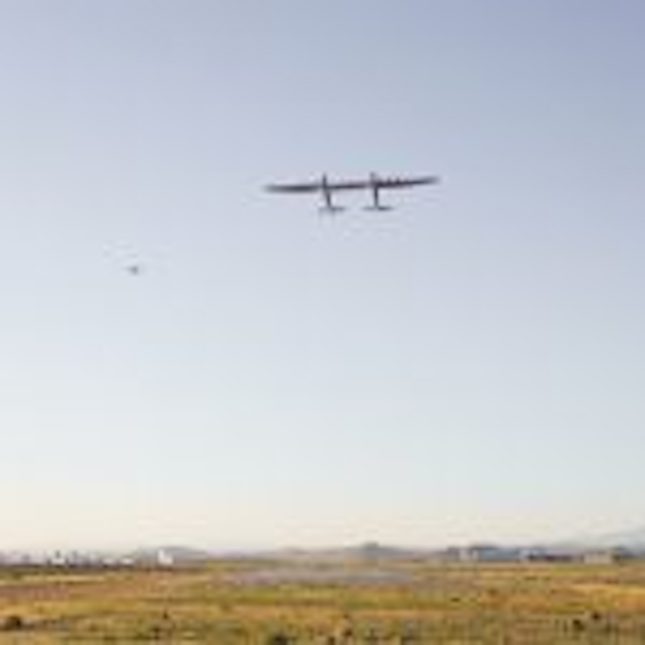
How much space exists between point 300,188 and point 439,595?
31991 millimetres

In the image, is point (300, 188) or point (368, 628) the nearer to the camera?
point (368, 628)

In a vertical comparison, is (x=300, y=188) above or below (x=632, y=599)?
above

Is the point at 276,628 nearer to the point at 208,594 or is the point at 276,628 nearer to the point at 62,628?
the point at 62,628

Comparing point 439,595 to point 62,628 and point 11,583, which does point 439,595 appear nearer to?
point 62,628

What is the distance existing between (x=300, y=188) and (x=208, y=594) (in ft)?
104

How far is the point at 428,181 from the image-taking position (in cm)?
10712

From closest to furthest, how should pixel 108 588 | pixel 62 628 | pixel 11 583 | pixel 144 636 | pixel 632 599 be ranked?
pixel 144 636 → pixel 62 628 → pixel 632 599 → pixel 108 588 → pixel 11 583

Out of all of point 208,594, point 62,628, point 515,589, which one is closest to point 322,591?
point 208,594

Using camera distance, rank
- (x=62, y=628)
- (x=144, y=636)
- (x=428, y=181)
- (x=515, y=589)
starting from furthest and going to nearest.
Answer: (x=515, y=589) → (x=428, y=181) → (x=62, y=628) → (x=144, y=636)

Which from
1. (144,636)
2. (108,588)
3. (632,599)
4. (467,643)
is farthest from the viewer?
(108,588)

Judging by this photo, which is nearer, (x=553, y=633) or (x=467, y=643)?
(x=467, y=643)

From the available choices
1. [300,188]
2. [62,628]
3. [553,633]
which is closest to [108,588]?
[300,188]

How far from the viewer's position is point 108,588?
481 feet

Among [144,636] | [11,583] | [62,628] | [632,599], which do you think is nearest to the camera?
[144,636]
